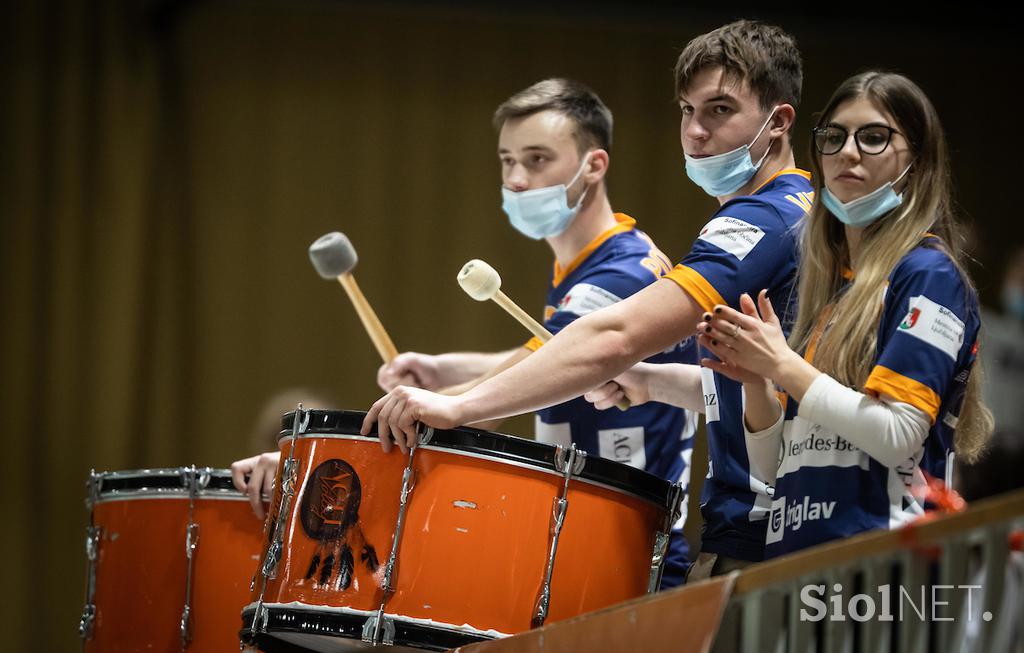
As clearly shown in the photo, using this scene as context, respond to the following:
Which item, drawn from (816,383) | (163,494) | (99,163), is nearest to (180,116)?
(99,163)

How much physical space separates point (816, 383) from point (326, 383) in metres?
4.22

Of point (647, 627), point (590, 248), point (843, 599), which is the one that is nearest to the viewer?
point (843, 599)

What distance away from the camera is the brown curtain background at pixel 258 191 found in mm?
5785

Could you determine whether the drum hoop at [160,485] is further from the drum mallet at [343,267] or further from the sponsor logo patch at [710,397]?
the sponsor logo patch at [710,397]

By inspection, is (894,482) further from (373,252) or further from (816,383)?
(373,252)

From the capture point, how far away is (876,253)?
206cm

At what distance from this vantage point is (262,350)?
5.95 metres

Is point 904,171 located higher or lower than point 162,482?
higher

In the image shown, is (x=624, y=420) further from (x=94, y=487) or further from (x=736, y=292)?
(x=94, y=487)

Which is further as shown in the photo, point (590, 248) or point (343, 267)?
point (343, 267)

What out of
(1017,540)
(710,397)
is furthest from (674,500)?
(1017,540)

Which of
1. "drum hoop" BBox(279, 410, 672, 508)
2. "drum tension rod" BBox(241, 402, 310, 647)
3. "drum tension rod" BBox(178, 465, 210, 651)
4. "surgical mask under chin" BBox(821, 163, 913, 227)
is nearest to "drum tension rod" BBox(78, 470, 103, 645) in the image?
"drum tension rod" BBox(178, 465, 210, 651)

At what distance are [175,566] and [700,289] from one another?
4.58 ft

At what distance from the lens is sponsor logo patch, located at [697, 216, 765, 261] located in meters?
2.30
